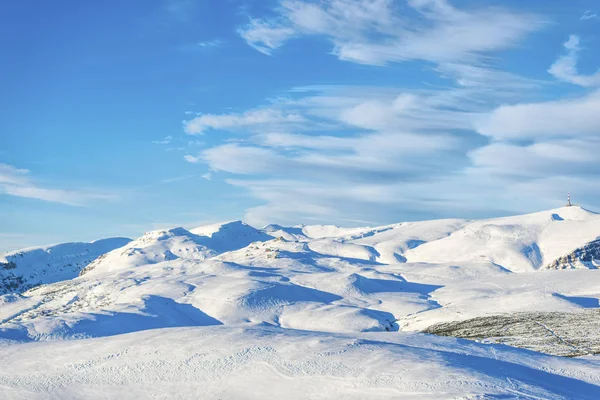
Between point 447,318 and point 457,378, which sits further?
point 447,318

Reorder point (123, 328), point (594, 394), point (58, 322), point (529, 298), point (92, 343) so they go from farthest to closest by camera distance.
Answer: point (529, 298) < point (123, 328) < point (58, 322) < point (92, 343) < point (594, 394)

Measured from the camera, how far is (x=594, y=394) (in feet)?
130

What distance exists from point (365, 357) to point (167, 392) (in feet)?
47.6

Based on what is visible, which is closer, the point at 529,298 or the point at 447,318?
the point at 447,318

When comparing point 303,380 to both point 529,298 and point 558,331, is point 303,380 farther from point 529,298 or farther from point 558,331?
point 529,298

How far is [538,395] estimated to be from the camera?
36.7 m

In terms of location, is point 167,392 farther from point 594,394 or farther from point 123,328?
point 123,328

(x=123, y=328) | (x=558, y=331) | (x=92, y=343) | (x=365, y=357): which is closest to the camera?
(x=365, y=357)

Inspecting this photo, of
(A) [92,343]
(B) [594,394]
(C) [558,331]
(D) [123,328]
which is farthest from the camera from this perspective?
(D) [123,328]

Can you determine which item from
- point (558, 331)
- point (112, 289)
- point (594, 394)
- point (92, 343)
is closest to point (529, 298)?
point (558, 331)

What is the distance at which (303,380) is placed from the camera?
132ft

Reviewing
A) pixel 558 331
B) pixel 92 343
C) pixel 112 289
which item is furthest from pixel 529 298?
pixel 112 289

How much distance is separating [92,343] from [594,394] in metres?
41.4

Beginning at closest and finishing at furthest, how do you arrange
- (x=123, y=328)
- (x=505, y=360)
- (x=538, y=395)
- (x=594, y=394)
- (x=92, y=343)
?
1. (x=538, y=395)
2. (x=594, y=394)
3. (x=505, y=360)
4. (x=92, y=343)
5. (x=123, y=328)
